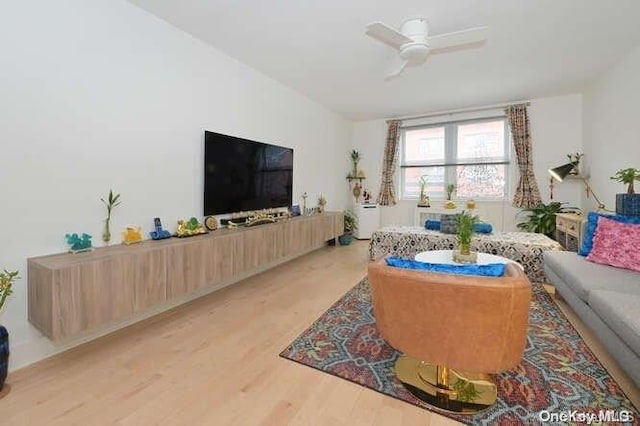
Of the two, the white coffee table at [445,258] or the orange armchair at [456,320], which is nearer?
the orange armchair at [456,320]

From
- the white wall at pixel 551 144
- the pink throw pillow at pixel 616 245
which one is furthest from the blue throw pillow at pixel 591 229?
the white wall at pixel 551 144

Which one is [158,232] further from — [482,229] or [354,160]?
[354,160]

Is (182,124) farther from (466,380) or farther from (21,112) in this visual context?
(466,380)

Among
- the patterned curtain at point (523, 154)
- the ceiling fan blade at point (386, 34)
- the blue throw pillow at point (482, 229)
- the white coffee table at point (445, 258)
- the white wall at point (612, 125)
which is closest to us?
the ceiling fan blade at point (386, 34)

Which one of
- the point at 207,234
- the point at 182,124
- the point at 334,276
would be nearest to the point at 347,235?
the point at 334,276

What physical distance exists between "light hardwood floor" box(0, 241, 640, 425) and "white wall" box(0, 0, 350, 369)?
0.41 meters

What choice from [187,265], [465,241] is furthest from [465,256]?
[187,265]

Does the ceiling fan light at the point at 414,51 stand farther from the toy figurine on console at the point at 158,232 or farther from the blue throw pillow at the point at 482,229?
the toy figurine on console at the point at 158,232

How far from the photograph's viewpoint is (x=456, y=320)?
1297mm

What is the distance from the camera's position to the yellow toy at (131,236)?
7.63 feet

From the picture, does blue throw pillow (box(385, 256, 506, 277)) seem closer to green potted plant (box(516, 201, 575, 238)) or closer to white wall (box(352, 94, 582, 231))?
green potted plant (box(516, 201, 575, 238))

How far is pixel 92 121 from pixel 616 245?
4.14m

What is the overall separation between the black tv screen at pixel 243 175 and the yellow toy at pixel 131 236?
2.31ft

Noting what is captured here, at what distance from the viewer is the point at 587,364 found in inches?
70.5
